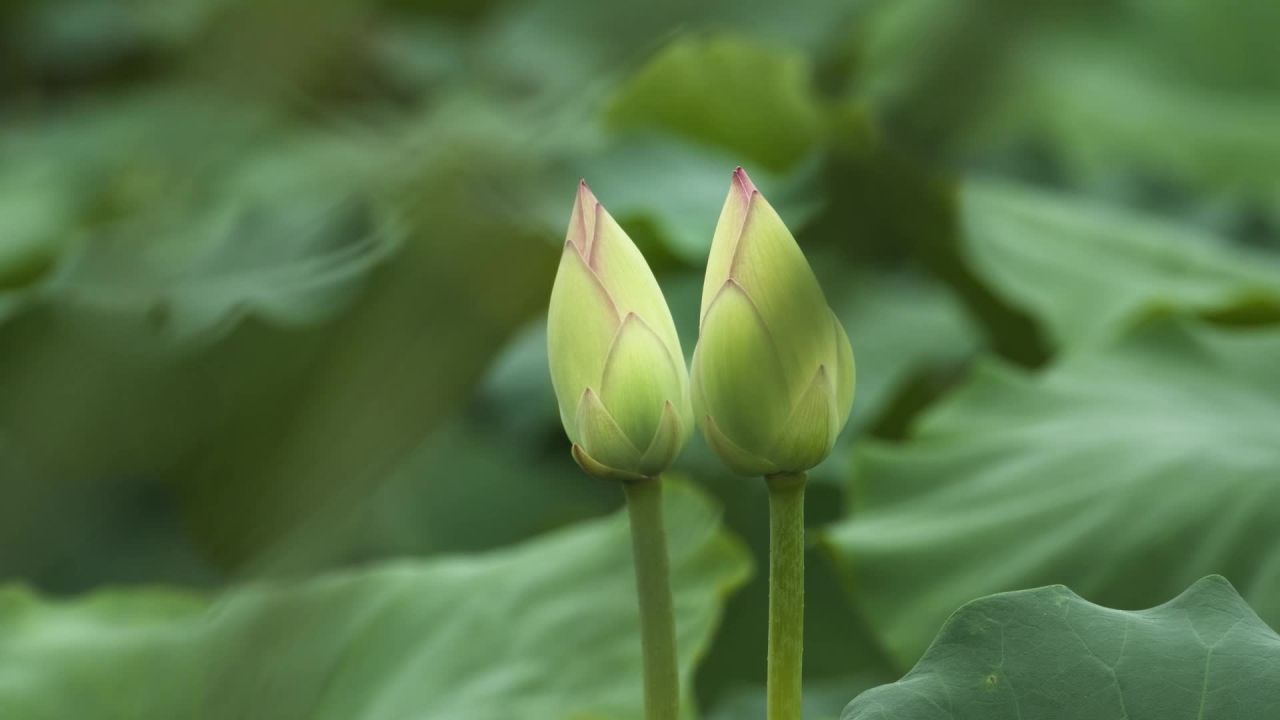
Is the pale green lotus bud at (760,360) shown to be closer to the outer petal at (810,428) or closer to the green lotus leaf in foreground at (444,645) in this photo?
the outer petal at (810,428)

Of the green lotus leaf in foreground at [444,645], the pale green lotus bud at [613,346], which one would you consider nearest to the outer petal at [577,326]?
the pale green lotus bud at [613,346]

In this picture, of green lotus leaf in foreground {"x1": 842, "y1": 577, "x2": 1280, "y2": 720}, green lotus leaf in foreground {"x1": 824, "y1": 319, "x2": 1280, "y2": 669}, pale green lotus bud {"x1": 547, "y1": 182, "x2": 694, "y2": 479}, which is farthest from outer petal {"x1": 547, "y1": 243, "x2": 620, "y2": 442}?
green lotus leaf in foreground {"x1": 824, "y1": 319, "x2": 1280, "y2": 669}

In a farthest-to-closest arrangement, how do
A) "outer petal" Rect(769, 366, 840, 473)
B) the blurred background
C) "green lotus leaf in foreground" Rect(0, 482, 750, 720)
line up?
"green lotus leaf in foreground" Rect(0, 482, 750, 720) < "outer petal" Rect(769, 366, 840, 473) < the blurred background

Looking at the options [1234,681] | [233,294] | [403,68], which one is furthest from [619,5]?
[403,68]

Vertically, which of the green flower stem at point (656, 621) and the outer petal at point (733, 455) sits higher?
the outer petal at point (733, 455)

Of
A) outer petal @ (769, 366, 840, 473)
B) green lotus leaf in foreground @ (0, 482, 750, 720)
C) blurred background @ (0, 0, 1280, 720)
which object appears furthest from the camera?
green lotus leaf in foreground @ (0, 482, 750, 720)

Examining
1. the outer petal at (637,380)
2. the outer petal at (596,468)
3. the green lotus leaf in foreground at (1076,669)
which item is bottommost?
the green lotus leaf in foreground at (1076,669)

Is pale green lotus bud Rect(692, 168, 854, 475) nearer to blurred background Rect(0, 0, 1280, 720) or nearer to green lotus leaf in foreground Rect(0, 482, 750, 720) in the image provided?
blurred background Rect(0, 0, 1280, 720)

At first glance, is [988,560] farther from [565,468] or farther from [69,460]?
[69,460]
